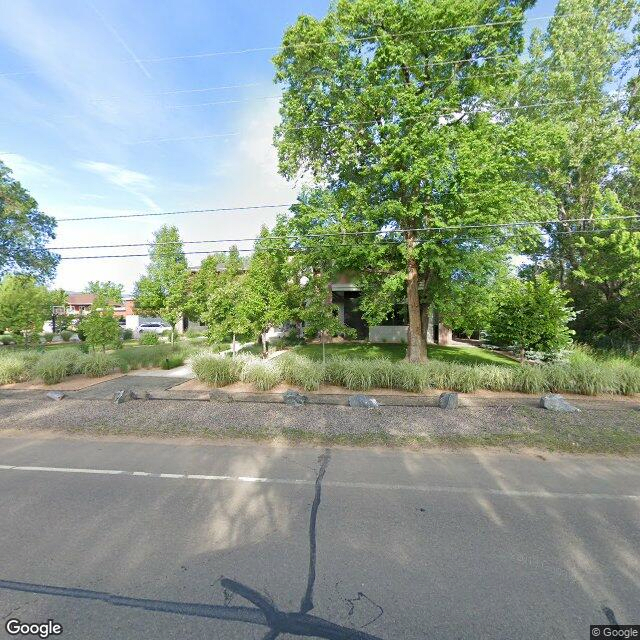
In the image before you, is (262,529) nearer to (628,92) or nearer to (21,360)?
(21,360)

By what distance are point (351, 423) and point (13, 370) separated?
1236 centimetres

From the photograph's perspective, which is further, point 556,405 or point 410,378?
point 410,378

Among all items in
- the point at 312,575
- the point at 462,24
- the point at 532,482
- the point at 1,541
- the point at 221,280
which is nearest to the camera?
the point at 312,575

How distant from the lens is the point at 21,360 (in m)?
12.4

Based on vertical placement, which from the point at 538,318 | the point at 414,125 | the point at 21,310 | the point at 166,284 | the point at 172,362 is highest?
the point at 414,125

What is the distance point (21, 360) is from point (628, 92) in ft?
103

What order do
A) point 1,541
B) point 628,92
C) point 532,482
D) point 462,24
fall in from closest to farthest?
point 1,541 → point 532,482 → point 462,24 → point 628,92

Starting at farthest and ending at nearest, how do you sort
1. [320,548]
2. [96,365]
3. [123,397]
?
[96,365]
[123,397]
[320,548]

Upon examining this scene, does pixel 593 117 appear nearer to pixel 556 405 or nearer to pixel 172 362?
pixel 556 405

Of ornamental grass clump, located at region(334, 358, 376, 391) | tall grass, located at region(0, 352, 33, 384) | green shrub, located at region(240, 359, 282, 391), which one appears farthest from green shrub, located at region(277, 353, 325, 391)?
tall grass, located at region(0, 352, 33, 384)

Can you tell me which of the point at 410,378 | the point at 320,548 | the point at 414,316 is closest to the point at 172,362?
the point at 410,378

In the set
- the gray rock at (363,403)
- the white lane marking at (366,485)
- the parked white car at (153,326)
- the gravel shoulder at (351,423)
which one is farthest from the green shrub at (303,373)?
the parked white car at (153,326)

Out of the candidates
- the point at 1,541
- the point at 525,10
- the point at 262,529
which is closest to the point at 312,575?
the point at 262,529

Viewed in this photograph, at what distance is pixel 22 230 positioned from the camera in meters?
25.2
